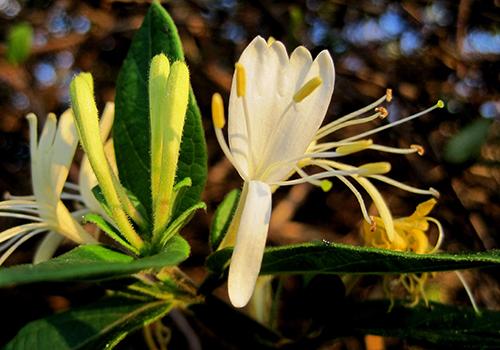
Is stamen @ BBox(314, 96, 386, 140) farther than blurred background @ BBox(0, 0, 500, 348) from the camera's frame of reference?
No

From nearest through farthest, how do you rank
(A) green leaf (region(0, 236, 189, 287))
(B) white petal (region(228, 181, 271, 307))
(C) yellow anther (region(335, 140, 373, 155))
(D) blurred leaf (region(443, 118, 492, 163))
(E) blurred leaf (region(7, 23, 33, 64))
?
(A) green leaf (region(0, 236, 189, 287)), (B) white petal (region(228, 181, 271, 307)), (C) yellow anther (region(335, 140, 373, 155)), (D) blurred leaf (region(443, 118, 492, 163)), (E) blurred leaf (region(7, 23, 33, 64))

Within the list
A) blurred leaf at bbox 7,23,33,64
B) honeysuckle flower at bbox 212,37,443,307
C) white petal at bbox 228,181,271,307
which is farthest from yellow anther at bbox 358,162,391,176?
blurred leaf at bbox 7,23,33,64

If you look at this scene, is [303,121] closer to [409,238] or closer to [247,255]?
[247,255]

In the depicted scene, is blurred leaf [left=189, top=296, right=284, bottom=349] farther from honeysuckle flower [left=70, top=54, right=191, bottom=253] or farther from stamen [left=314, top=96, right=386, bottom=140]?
stamen [left=314, top=96, right=386, bottom=140]

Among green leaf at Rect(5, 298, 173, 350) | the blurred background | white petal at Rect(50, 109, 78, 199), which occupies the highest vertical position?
white petal at Rect(50, 109, 78, 199)

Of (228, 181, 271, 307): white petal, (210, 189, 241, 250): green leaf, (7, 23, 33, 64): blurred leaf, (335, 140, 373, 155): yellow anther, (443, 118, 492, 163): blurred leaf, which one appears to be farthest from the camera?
(7, 23, 33, 64): blurred leaf

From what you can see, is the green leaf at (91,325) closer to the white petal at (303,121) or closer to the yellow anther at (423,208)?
the white petal at (303,121)
